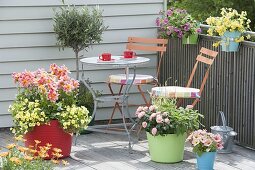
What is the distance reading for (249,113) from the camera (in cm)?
690

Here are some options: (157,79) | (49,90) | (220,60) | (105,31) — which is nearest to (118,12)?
(105,31)

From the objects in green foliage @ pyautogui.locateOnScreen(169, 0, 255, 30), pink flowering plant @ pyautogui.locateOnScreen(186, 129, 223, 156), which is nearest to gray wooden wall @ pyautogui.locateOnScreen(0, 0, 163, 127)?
pink flowering plant @ pyautogui.locateOnScreen(186, 129, 223, 156)

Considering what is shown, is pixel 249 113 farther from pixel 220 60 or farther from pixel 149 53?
pixel 149 53

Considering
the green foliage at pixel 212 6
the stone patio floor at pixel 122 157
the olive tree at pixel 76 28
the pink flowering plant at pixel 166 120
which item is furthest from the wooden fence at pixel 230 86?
the green foliage at pixel 212 6

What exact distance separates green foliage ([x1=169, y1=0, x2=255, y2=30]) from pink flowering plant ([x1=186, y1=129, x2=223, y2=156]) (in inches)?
292

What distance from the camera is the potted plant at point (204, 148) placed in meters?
6.18

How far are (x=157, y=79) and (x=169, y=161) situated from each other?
6.23 ft

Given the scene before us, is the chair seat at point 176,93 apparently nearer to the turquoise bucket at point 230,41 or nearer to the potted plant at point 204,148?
the turquoise bucket at point 230,41

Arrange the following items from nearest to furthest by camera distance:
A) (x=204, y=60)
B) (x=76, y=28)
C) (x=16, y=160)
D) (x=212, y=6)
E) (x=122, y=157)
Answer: (x=16, y=160) → (x=122, y=157) → (x=204, y=60) → (x=76, y=28) → (x=212, y=6)

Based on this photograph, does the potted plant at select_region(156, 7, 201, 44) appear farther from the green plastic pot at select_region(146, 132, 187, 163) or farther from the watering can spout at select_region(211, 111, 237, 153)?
the green plastic pot at select_region(146, 132, 187, 163)

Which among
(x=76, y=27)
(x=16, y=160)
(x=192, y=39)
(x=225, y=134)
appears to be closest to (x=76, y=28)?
(x=76, y=27)

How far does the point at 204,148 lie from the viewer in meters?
6.21

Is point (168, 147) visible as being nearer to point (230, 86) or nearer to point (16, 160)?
point (230, 86)

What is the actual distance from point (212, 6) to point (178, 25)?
6287mm
